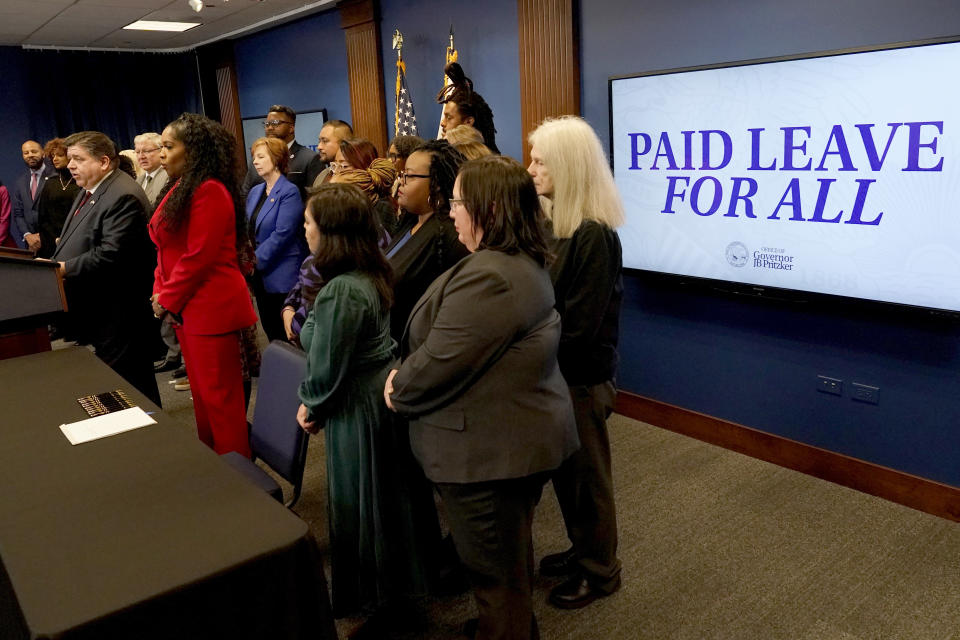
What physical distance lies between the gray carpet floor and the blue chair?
505mm

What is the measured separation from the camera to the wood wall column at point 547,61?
379cm

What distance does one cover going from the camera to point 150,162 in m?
4.55

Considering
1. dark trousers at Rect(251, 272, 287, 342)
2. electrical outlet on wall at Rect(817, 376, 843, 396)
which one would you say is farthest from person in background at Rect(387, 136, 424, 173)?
electrical outlet on wall at Rect(817, 376, 843, 396)

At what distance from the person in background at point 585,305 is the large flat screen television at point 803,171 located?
113 cm

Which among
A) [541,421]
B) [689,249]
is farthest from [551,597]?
[689,249]

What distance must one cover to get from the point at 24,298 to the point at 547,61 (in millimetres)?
2704

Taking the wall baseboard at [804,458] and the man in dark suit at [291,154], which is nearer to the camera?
the wall baseboard at [804,458]

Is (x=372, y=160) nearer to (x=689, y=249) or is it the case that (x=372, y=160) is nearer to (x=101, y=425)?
(x=689, y=249)

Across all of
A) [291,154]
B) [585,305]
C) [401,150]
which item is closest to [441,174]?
[585,305]

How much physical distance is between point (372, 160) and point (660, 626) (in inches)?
82.8

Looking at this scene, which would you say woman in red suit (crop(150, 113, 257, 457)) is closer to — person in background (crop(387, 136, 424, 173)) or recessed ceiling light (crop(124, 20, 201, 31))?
person in background (crop(387, 136, 424, 173))

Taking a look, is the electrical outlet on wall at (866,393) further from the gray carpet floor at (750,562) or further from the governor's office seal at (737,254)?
the governor's office seal at (737,254)

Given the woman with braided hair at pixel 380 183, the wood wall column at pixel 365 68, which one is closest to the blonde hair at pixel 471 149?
the woman with braided hair at pixel 380 183

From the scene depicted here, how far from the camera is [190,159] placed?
2695mm
